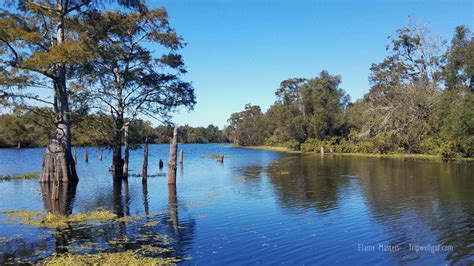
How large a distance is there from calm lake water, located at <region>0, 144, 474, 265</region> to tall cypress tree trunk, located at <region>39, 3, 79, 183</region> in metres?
1.28

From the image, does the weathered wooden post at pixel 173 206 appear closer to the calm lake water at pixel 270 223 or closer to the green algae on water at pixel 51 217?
the calm lake water at pixel 270 223

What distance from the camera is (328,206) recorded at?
18.7 m

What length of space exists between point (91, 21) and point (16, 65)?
582cm

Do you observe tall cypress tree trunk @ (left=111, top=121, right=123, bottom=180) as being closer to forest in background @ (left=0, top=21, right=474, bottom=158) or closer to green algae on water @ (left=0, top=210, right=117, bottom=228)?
forest in background @ (left=0, top=21, right=474, bottom=158)

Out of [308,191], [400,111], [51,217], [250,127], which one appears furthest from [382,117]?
[250,127]

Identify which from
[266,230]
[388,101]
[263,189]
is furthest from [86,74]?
[388,101]

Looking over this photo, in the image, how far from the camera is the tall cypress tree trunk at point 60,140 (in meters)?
25.7

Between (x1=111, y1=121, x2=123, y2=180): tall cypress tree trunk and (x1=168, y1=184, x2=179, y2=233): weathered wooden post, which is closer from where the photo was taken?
(x1=168, y1=184, x2=179, y2=233): weathered wooden post

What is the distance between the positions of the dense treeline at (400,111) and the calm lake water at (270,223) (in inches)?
1022

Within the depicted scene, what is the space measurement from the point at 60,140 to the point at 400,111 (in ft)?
155

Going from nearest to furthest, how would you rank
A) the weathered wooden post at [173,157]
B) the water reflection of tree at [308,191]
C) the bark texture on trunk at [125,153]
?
the water reflection of tree at [308,191], the weathered wooden post at [173,157], the bark texture on trunk at [125,153]

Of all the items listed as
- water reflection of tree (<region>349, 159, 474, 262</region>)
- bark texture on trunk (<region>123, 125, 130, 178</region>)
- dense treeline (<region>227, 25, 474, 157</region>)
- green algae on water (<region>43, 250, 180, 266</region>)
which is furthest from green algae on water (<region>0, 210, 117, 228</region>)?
dense treeline (<region>227, 25, 474, 157</region>)

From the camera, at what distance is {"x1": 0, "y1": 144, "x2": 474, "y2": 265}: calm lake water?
11250mm

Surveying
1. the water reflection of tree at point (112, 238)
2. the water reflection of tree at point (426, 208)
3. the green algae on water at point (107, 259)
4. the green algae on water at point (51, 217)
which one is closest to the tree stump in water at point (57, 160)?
the green algae on water at point (51, 217)
